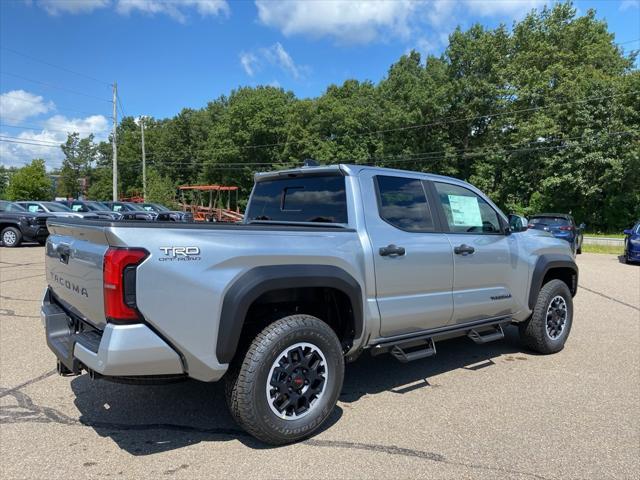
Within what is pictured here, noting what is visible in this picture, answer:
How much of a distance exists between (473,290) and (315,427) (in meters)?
2.10

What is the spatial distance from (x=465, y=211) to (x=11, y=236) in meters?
17.7

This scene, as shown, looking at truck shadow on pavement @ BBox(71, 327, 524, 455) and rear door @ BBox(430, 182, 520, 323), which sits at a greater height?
rear door @ BBox(430, 182, 520, 323)

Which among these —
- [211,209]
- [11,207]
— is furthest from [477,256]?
[211,209]

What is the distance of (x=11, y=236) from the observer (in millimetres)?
17578

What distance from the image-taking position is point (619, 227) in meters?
32.8

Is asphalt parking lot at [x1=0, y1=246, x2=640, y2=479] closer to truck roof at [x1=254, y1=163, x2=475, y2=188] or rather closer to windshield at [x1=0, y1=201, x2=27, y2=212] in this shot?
truck roof at [x1=254, y1=163, x2=475, y2=188]

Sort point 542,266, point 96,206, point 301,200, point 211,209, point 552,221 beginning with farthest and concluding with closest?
point 211,209 → point 96,206 → point 552,221 → point 542,266 → point 301,200

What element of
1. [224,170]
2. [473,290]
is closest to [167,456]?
[473,290]

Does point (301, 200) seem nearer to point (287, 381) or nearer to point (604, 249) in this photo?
point (287, 381)

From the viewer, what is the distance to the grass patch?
22.0 meters

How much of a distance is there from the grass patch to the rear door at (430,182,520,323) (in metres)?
19.5

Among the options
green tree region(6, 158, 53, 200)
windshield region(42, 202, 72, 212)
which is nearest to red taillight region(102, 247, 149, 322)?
windshield region(42, 202, 72, 212)

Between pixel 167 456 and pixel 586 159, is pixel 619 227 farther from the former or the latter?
pixel 167 456

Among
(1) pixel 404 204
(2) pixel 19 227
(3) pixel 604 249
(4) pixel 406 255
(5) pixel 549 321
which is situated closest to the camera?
(4) pixel 406 255
